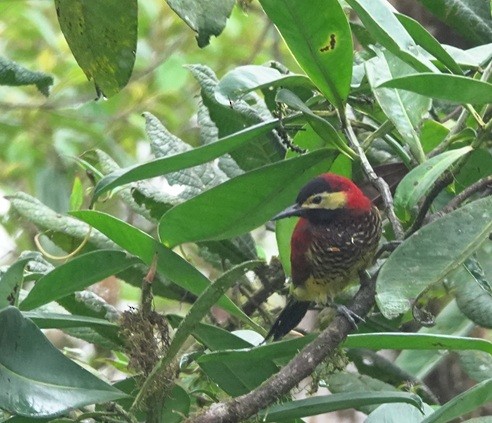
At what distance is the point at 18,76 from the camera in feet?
3.42

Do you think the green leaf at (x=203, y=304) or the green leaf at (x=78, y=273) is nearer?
the green leaf at (x=203, y=304)

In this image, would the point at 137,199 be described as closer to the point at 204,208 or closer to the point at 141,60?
the point at 204,208

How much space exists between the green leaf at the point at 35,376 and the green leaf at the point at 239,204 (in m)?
0.18

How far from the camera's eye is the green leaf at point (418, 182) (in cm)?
99

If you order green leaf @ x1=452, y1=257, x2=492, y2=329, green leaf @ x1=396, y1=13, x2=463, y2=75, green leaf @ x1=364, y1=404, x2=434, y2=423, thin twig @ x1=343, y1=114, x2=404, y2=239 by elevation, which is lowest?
green leaf @ x1=364, y1=404, x2=434, y2=423

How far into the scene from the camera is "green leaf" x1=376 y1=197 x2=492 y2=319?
91 cm

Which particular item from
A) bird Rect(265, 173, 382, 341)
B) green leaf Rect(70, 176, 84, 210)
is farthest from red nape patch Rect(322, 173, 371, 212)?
green leaf Rect(70, 176, 84, 210)

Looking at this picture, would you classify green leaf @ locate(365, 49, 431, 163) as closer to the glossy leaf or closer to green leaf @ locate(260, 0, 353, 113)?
green leaf @ locate(260, 0, 353, 113)

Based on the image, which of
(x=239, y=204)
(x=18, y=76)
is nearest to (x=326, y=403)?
(x=239, y=204)

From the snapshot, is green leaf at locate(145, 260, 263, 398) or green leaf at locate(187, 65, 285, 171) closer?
green leaf at locate(145, 260, 263, 398)

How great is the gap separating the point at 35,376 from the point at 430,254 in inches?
16.6

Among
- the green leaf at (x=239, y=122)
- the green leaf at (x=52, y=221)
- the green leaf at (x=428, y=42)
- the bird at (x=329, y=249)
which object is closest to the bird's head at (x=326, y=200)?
the bird at (x=329, y=249)

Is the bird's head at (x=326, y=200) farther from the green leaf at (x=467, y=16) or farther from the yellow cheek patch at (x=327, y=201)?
the green leaf at (x=467, y=16)

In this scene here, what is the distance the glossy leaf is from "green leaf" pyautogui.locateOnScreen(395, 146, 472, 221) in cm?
20
